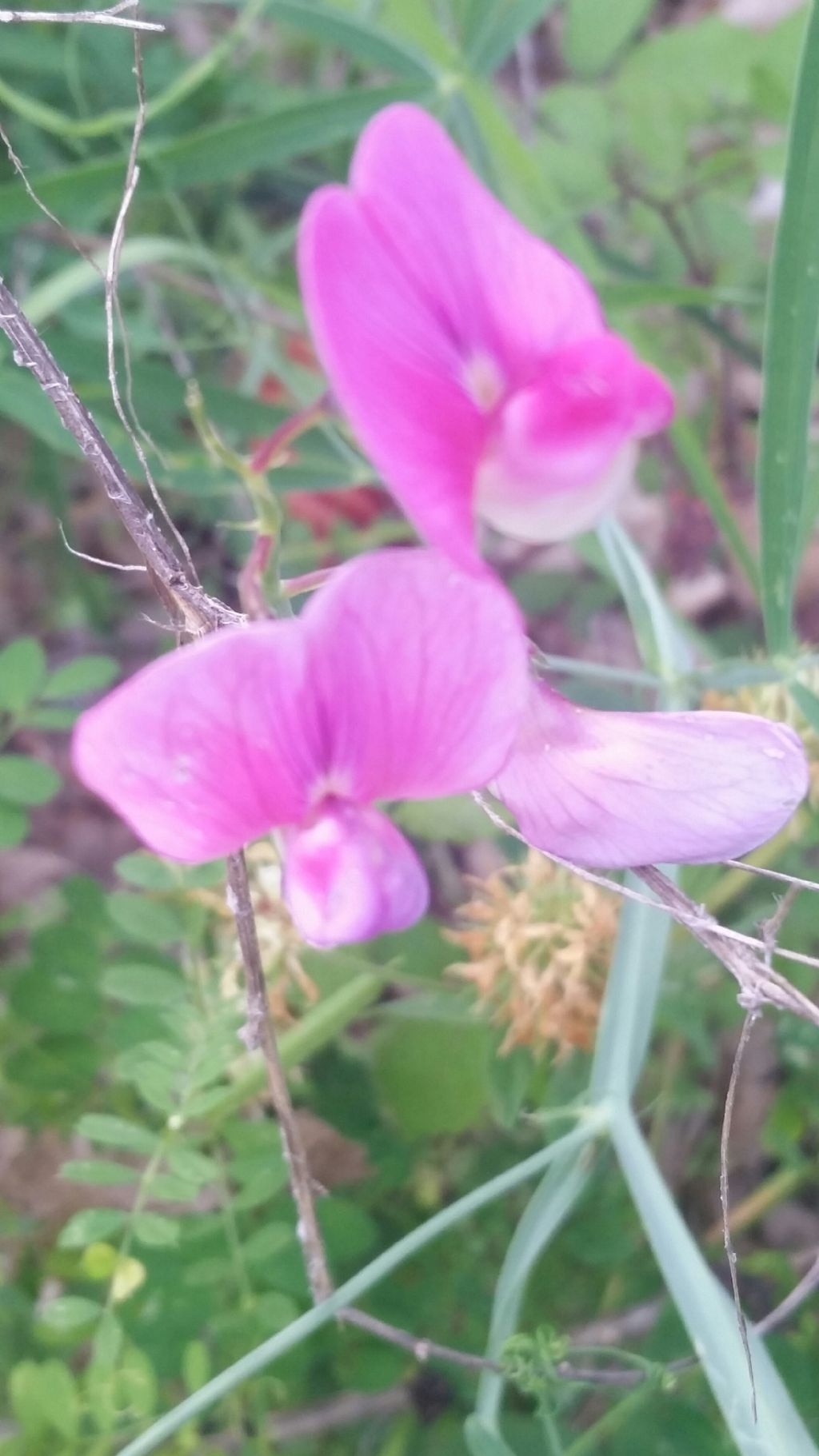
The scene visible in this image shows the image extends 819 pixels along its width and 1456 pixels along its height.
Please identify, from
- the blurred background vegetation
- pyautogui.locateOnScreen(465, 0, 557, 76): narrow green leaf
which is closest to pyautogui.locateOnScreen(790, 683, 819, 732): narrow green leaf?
the blurred background vegetation

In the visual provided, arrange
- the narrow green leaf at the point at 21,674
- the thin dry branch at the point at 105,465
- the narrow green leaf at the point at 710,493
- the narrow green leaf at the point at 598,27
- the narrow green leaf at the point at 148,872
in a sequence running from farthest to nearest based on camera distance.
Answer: the narrow green leaf at the point at 598,27
the narrow green leaf at the point at 710,493
the narrow green leaf at the point at 21,674
the narrow green leaf at the point at 148,872
the thin dry branch at the point at 105,465

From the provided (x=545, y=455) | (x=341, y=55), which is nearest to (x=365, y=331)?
(x=545, y=455)

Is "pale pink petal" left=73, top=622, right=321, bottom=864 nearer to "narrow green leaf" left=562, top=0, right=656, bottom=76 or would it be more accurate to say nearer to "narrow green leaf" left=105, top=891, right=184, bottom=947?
"narrow green leaf" left=105, top=891, right=184, bottom=947

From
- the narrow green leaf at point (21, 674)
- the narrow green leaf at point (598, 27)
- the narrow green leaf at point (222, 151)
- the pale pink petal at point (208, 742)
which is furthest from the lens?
the narrow green leaf at point (598, 27)

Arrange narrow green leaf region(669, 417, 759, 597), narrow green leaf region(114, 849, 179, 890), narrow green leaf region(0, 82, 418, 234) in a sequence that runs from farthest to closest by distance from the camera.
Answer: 1. narrow green leaf region(669, 417, 759, 597)
2. narrow green leaf region(0, 82, 418, 234)
3. narrow green leaf region(114, 849, 179, 890)

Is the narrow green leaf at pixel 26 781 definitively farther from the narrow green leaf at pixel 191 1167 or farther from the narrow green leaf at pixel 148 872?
the narrow green leaf at pixel 191 1167

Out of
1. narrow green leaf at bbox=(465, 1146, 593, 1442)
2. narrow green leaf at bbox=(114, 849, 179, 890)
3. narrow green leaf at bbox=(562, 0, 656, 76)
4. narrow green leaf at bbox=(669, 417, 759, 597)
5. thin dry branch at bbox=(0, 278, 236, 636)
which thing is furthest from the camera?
narrow green leaf at bbox=(562, 0, 656, 76)

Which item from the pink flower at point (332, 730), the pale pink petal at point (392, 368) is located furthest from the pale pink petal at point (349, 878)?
the pale pink petal at point (392, 368)

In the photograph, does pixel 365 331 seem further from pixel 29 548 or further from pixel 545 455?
pixel 29 548
